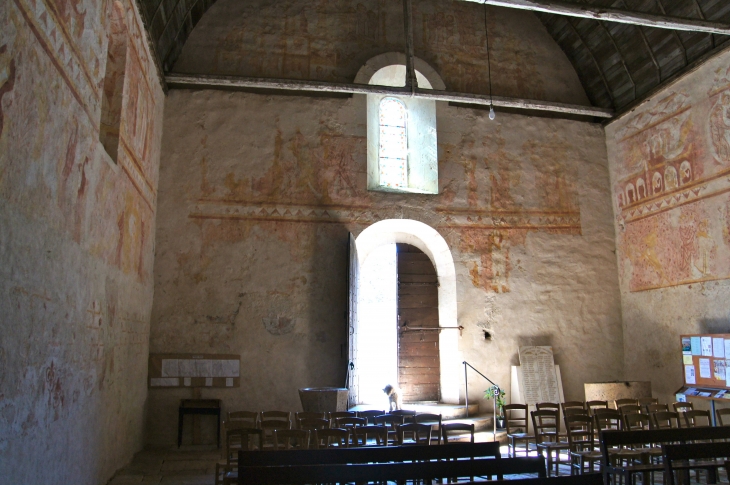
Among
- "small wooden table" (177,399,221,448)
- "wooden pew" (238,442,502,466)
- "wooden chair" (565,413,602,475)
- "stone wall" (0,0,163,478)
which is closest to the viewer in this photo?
"wooden pew" (238,442,502,466)

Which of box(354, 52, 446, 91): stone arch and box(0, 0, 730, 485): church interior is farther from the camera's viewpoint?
box(354, 52, 446, 91): stone arch

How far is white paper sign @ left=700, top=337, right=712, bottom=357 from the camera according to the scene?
892 cm

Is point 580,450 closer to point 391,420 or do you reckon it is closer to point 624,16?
point 391,420

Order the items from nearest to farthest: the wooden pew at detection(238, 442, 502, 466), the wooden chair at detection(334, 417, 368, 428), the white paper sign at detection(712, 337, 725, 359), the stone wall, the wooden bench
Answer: the wooden pew at detection(238, 442, 502, 466) < the stone wall < the wooden bench < the wooden chair at detection(334, 417, 368, 428) < the white paper sign at detection(712, 337, 725, 359)

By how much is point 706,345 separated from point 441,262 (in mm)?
4809

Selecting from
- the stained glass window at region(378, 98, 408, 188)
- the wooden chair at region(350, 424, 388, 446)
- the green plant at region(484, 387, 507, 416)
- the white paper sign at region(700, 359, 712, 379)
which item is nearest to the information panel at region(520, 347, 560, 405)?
the green plant at region(484, 387, 507, 416)

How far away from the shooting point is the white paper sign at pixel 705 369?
8906 mm

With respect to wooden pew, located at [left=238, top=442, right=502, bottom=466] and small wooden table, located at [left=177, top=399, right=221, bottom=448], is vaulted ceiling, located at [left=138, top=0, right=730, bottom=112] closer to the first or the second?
small wooden table, located at [left=177, top=399, right=221, bottom=448]

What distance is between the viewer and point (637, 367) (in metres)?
11.0

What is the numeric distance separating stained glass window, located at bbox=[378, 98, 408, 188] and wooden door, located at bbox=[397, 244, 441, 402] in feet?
4.74

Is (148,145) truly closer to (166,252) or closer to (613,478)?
(166,252)

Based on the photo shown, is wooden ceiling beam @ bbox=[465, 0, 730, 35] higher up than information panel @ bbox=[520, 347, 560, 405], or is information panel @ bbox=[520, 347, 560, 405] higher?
wooden ceiling beam @ bbox=[465, 0, 730, 35]

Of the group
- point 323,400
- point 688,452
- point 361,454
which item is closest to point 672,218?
point 323,400

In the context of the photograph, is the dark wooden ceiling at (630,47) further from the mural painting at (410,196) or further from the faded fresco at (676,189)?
the mural painting at (410,196)
